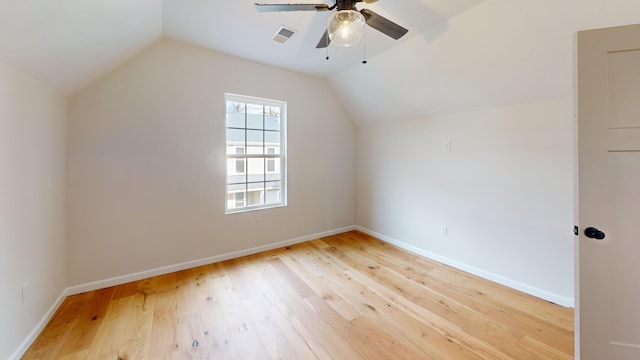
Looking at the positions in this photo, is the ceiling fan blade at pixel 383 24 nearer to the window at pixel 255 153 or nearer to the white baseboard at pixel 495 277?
the window at pixel 255 153

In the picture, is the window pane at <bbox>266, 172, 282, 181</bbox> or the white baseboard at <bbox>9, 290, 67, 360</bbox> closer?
the white baseboard at <bbox>9, 290, 67, 360</bbox>

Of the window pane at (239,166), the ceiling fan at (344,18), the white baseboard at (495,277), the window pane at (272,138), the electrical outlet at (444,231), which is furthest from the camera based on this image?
the window pane at (272,138)

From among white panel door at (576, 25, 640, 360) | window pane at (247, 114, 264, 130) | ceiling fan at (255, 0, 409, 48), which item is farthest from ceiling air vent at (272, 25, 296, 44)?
white panel door at (576, 25, 640, 360)

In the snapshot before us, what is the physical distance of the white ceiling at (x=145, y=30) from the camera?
1.32 meters

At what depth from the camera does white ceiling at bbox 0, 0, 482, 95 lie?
132cm

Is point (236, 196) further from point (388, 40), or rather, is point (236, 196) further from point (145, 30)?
point (388, 40)

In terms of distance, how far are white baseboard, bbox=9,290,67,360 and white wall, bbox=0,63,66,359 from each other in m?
0.03

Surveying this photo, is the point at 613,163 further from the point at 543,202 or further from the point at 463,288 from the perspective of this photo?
the point at 463,288

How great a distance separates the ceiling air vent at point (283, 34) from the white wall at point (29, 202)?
192cm

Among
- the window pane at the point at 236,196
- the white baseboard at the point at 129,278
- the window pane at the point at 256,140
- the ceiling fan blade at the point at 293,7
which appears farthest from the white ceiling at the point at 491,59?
the white baseboard at the point at 129,278

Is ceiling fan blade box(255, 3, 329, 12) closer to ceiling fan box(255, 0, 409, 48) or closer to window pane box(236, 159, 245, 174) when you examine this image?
ceiling fan box(255, 0, 409, 48)

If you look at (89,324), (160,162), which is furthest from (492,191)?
(89,324)

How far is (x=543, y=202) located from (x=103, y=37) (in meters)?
4.02

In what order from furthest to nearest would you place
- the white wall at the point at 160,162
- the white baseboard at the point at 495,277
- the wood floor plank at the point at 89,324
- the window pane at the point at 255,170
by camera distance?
the window pane at the point at 255,170, the white wall at the point at 160,162, the white baseboard at the point at 495,277, the wood floor plank at the point at 89,324
